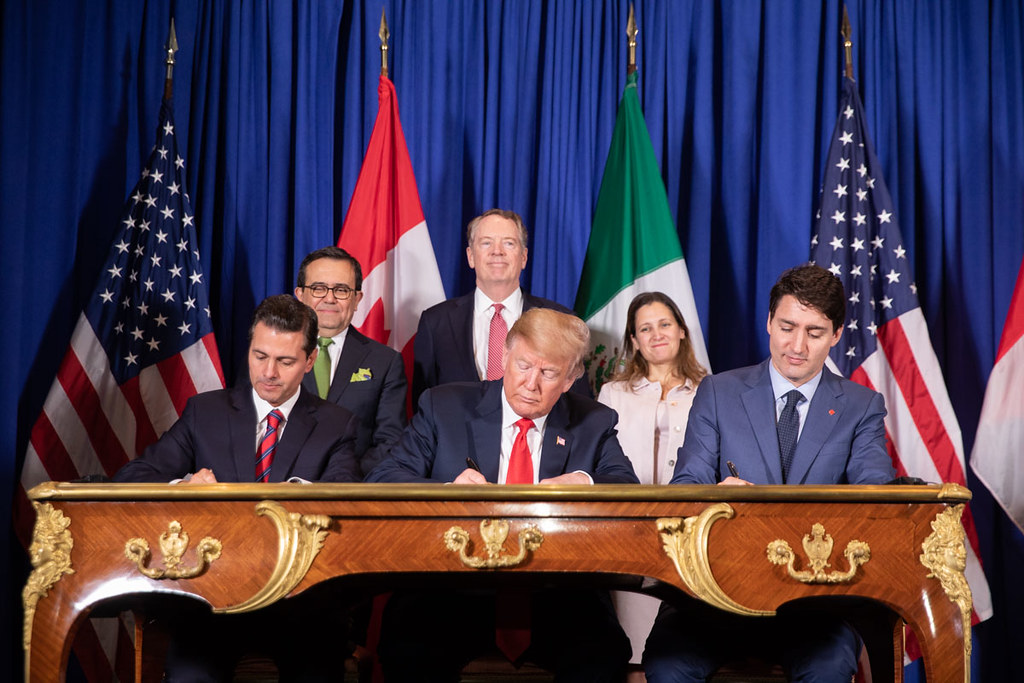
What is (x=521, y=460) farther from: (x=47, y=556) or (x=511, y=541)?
(x=47, y=556)

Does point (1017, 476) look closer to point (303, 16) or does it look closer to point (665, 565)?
point (665, 565)

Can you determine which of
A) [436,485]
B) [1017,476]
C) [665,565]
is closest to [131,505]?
[436,485]

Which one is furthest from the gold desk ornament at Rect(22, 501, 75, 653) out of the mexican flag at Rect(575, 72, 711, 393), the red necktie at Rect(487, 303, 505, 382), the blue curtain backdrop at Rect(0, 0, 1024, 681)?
the blue curtain backdrop at Rect(0, 0, 1024, 681)

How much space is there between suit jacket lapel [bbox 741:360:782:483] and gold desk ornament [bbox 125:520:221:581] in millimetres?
1640

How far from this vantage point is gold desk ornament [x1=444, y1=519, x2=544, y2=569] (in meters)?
2.30

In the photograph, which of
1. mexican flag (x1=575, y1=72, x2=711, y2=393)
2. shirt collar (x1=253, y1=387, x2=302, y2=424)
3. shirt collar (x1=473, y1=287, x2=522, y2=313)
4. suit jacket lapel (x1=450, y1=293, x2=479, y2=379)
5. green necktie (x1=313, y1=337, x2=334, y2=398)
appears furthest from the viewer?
mexican flag (x1=575, y1=72, x2=711, y2=393)

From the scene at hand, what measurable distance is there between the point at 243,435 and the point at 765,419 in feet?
5.42

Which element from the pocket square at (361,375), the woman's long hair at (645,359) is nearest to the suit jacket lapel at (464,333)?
the pocket square at (361,375)

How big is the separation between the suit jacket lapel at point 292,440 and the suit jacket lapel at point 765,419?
1409mm

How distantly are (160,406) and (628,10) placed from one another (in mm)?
3233

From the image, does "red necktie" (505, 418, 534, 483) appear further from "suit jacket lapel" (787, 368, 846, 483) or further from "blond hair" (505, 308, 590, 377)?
"suit jacket lapel" (787, 368, 846, 483)

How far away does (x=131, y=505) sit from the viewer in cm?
229

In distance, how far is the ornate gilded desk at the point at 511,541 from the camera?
2277 millimetres

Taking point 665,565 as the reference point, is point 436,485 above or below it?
above
